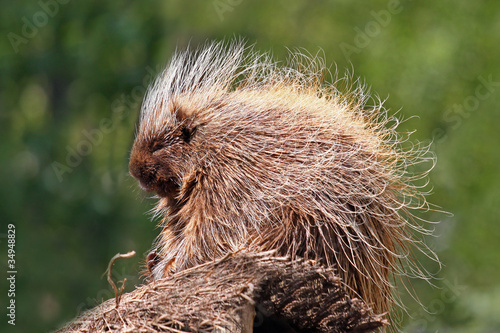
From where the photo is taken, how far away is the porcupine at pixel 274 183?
2289 millimetres

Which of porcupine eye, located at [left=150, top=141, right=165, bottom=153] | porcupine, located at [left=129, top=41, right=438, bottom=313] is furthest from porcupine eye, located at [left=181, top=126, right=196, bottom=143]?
porcupine eye, located at [left=150, top=141, right=165, bottom=153]

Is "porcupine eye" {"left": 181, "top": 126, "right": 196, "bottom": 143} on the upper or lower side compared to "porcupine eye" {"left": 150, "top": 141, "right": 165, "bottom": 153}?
upper

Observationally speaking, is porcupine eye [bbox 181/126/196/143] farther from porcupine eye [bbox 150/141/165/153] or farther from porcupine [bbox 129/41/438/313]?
porcupine eye [bbox 150/141/165/153]

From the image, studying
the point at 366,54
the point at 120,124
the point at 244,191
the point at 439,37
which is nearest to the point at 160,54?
the point at 120,124

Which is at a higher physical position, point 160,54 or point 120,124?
point 160,54

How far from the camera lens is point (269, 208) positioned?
2287mm

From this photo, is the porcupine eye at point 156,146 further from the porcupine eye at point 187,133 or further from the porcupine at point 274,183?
Answer: the porcupine eye at point 187,133

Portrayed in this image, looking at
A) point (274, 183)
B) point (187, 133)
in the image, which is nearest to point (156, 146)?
point (187, 133)

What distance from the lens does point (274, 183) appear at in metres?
2.34

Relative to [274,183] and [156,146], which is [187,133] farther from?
[274,183]

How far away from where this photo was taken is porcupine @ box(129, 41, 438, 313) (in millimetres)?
2289

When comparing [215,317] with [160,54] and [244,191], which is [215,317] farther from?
[160,54]

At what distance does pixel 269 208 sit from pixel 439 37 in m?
5.76

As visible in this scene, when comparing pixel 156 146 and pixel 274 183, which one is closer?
pixel 274 183
